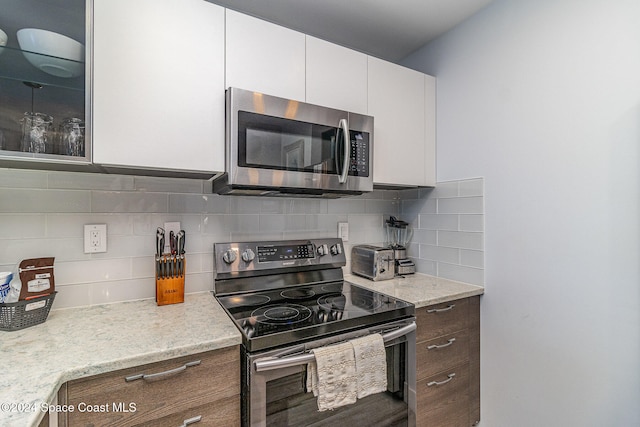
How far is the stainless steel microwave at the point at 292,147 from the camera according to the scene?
1.30 meters

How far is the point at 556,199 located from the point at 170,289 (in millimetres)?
1783

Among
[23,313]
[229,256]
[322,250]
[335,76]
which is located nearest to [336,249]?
[322,250]

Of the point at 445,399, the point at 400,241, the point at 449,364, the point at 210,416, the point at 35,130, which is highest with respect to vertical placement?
the point at 35,130

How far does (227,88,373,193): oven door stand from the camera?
51.1 inches

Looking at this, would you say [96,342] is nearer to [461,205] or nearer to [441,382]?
[441,382]

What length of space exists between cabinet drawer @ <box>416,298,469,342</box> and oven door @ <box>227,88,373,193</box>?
69 cm

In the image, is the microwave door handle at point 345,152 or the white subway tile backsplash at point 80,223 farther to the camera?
the microwave door handle at point 345,152

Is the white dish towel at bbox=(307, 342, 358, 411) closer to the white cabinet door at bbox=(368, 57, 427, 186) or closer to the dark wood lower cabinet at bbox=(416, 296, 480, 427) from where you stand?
the dark wood lower cabinet at bbox=(416, 296, 480, 427)

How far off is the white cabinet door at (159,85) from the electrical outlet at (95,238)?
0.40 meters

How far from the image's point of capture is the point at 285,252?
1.75 meters

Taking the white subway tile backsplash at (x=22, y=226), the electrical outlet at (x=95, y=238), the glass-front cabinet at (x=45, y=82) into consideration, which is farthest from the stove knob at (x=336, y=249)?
the white subway tile backsplash at (x=22, y=226)

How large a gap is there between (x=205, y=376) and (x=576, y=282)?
1537 millimetres

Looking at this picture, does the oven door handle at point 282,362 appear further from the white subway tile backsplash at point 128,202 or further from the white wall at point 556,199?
the white wall at point 556,199

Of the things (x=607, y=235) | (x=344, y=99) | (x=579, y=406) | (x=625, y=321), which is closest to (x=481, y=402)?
(x=579, y=406)
